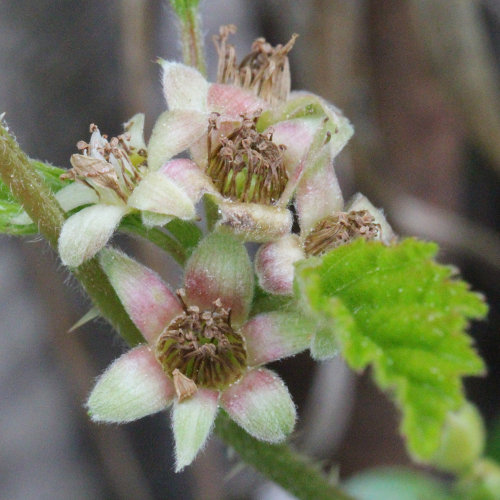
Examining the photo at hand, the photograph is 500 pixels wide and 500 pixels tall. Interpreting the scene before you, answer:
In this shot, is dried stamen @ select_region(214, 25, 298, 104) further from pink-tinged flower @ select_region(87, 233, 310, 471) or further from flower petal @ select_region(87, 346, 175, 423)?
flower petal @ select_region(87, 346, 175, 423)

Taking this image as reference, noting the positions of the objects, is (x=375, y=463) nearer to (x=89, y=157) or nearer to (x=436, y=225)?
(x=436, y=225)

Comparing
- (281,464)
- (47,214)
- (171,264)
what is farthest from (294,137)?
(171,264)

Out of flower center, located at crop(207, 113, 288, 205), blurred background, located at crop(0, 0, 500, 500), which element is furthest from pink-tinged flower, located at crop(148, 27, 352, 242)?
blurred background, located at crop(0, 0, 500, 500)

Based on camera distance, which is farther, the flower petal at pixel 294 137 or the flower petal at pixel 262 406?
the flower petal at pixel 294 137

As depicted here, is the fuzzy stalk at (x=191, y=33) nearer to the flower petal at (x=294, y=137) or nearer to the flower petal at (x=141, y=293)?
the flower petal at (x=294, y=137)

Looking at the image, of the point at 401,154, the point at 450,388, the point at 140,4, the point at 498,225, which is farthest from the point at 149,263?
the point at 450,388

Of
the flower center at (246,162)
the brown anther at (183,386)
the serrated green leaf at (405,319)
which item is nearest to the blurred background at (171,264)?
the flower center at (246,162)
